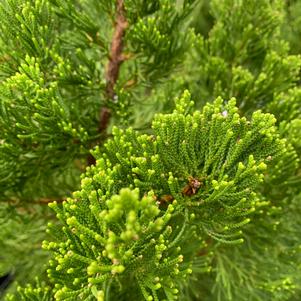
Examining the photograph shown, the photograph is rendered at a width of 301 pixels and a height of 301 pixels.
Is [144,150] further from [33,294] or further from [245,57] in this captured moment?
[245,57]

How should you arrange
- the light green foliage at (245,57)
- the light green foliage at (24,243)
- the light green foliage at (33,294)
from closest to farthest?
the light green foliage at (33,294)
the light green foliage at (245,57)
the light green foliage at (24,243)

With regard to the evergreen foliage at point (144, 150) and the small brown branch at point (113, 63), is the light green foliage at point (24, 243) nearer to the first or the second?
the evergreen foliage at point (144, 150)

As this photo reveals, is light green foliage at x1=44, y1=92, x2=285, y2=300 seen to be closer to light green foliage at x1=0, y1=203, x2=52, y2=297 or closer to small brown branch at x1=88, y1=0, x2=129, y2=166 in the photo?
small brown branch at x1=88, y1=0, x2=129, y2=166

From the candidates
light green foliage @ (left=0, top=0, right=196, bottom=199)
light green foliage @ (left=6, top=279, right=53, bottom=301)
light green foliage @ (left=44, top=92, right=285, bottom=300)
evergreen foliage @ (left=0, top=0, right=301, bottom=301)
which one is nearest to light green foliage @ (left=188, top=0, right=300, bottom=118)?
evergreen foliage @ (left=0, top=0, right=301, bottom=301)

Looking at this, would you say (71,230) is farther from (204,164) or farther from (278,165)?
(278,165)

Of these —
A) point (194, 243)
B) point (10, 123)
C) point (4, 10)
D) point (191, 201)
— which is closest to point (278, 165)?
point (194, 243)

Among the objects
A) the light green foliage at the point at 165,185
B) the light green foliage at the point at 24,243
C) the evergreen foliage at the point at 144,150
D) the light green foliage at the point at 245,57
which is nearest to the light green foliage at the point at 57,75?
the evergreen foliage at the point at 144,150

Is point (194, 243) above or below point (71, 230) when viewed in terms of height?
above
